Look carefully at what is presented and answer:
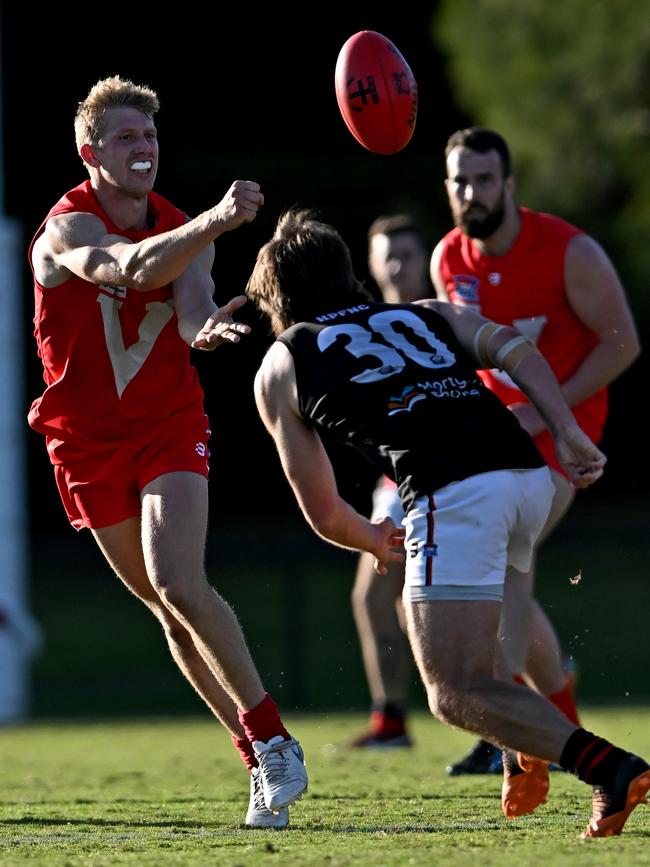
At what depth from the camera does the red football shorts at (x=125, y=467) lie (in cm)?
541

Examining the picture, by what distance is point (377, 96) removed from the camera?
6.28m

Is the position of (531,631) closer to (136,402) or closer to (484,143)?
(136,402)

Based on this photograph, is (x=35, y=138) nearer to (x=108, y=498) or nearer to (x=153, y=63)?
(x=153, y=63)

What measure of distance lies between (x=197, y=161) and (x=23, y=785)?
15154 millimetres

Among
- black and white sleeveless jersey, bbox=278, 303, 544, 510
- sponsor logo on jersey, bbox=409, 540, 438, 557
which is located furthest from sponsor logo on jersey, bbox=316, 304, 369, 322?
sponsor logo on jersey, bbox=409, 540, 438, 557

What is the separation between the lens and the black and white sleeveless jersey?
466 cm

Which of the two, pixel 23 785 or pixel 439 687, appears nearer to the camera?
pixel 439 687

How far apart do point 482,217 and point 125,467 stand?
2.17m

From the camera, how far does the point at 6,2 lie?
827 inches

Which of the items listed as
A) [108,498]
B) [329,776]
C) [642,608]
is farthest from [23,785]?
[642,608]

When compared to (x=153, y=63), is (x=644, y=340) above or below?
below

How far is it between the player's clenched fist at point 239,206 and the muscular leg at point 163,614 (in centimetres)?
116

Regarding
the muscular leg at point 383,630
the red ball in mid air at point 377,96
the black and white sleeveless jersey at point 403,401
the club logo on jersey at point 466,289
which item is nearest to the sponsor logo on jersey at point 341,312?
the black and white sleeveless jersey at point 403,401

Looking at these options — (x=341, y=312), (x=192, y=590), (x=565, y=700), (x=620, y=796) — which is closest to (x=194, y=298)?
(x=341, y=312)
